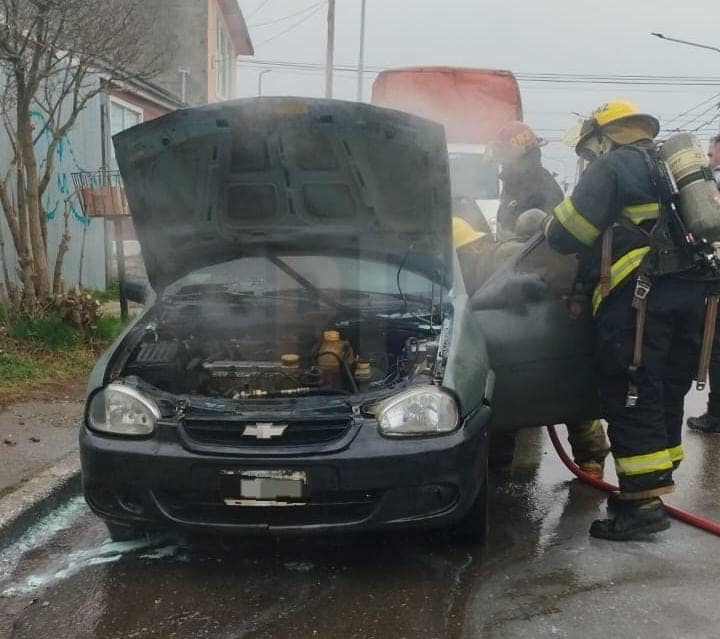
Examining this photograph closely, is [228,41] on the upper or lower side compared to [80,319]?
upper

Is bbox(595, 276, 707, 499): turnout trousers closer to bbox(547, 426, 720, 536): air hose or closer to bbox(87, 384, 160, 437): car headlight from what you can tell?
bbox(547, 426, 720, 536): air hose

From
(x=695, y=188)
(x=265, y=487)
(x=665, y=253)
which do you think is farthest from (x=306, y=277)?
(x=695, y=188)

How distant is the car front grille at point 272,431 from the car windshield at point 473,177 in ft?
28.7

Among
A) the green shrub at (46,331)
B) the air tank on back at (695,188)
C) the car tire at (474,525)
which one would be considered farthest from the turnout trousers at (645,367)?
the green shrub at (46,331)

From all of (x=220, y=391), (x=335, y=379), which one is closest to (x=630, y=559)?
(x=335, y=379)

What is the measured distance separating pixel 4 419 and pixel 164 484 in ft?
8.84

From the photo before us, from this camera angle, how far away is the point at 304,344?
4.10 metres

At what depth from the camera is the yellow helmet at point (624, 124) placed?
12.9 ft

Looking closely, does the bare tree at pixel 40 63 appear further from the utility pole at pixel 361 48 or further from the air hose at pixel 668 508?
the utility pole at pixel 361 48

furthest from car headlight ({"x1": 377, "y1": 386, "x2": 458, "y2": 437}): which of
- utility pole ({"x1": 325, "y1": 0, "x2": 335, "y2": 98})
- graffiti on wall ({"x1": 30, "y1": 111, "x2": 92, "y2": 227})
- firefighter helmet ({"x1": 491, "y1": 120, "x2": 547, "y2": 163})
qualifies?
utility pole ({"x1": 325, "y1": 0, "x2": 335, "y2": 98})

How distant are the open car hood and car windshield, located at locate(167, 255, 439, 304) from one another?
0.05 m

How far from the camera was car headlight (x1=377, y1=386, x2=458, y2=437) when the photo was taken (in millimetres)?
3174

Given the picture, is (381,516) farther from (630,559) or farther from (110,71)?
(110,71)

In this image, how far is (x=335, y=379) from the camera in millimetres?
3723
